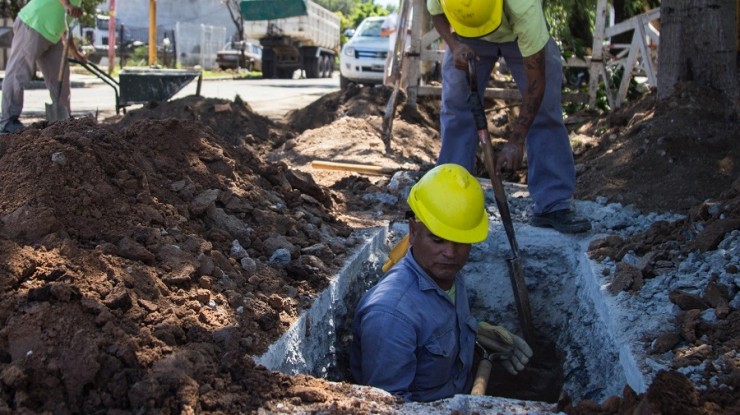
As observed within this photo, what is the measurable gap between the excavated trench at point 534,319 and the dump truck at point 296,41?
21946 mm

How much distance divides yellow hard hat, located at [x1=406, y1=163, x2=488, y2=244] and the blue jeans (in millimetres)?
1288

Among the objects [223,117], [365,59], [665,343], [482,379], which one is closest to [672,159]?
[482,379]

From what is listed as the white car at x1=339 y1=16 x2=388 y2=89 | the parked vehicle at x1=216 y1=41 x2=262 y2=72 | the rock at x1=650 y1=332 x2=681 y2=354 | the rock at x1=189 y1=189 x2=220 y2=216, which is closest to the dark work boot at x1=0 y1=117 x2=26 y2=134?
the rock at x1=189 y1=189 x2=220 y2=216

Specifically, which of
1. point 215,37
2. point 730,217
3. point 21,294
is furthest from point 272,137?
point 215,37

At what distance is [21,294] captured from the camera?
116 inches

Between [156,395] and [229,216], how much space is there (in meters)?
1.89

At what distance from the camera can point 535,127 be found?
5.39 meters

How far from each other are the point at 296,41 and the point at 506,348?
2637cm


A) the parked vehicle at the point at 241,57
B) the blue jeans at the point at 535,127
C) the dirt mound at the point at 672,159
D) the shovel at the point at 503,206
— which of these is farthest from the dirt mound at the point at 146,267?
the parked vehicle at the point at 241,57

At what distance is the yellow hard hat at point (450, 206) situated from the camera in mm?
4055

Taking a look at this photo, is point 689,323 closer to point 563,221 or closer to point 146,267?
point 563,221

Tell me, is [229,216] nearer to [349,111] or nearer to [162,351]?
[162,351]

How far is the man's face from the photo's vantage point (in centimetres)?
411

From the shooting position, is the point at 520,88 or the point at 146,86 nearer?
the point at 520,88
